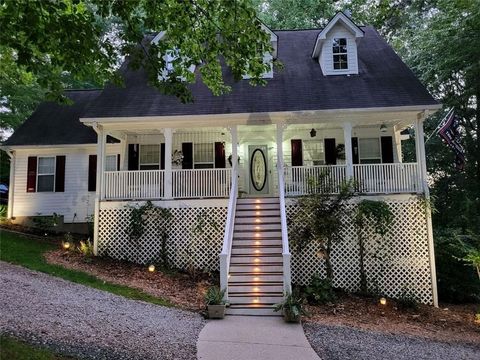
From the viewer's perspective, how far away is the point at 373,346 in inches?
256

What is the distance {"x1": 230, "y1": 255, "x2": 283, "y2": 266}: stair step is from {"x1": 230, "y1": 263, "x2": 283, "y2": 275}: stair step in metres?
0.08

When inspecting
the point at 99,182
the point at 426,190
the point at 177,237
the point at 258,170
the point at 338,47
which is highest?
the point at 338,47

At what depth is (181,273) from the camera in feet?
36.6

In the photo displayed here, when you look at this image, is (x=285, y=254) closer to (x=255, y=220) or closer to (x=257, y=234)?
(x=257, y=234)

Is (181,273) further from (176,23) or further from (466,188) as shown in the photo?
(466,188)

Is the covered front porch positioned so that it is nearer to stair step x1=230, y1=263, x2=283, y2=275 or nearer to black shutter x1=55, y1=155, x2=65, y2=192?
black shutter x1=55, y1=155, x2=65, y2=192

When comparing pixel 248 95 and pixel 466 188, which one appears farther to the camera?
pixel 466 188

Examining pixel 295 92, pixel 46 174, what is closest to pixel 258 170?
pixel 295 92

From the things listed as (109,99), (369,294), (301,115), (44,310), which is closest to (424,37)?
(301,115)

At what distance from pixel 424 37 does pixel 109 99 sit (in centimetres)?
1355

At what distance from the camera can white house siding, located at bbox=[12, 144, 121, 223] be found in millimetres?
15586

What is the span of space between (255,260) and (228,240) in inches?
33.6

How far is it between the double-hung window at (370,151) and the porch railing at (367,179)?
2.15 m

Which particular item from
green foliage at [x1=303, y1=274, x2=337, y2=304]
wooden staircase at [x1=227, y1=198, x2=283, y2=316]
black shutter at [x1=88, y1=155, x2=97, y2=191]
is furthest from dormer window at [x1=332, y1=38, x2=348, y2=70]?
black shutter at [x1=88, y1=155, x2=97, y2=191]
